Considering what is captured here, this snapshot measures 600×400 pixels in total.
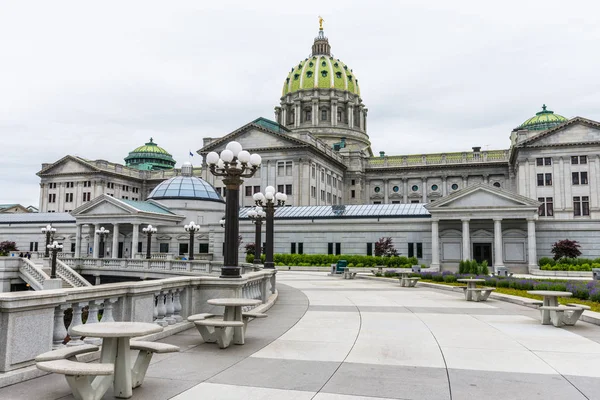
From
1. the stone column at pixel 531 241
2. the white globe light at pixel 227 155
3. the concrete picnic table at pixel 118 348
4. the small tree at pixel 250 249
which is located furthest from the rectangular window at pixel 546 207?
the concrete picnic table at pixel 118 348

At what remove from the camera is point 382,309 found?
18.5 m

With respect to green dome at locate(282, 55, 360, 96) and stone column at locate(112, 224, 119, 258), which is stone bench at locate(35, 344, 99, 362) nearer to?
stone column at locate(112, 224, 119, 258)

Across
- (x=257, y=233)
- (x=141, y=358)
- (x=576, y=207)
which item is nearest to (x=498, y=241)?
(x=257, y=233)

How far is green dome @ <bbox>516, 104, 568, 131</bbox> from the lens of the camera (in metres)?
92.5

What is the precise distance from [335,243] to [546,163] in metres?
38.2

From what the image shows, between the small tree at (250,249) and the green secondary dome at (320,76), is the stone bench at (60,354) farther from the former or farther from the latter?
the green secondary dome at (320,76)

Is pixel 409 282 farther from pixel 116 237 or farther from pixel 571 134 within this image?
pixel 571 134

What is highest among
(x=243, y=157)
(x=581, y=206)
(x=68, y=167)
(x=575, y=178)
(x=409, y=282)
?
(x=68, y=167)

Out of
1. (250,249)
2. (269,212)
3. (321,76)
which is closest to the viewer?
(269,212)

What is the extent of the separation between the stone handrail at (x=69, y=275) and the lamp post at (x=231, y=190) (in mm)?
30126

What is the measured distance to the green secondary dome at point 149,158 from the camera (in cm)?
13050

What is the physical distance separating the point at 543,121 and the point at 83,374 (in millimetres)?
101143

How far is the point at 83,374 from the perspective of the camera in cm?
637

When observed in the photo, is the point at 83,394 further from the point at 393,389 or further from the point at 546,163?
the point at 546,163
